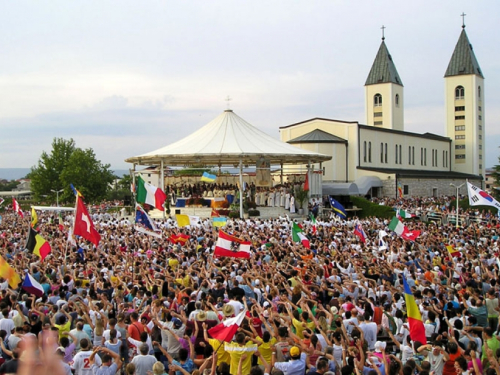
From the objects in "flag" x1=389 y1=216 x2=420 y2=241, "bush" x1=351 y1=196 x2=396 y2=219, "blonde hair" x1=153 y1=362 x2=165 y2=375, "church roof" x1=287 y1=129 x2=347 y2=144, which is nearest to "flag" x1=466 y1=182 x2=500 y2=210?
"flag" x1=389 y1=216 x2=420 y2=241

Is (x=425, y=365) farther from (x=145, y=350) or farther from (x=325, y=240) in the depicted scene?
(x=325, y=240)

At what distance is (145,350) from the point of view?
625 cm

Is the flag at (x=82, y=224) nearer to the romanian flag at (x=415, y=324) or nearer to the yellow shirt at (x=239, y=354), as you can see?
the yellow shirt at (x=239, y=354)

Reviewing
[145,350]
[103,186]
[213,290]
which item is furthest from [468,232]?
[103,186]

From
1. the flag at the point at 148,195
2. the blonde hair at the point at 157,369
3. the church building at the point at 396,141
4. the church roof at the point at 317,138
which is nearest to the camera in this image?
the blonde hair at the point at 157,369

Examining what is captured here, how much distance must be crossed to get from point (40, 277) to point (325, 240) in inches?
383

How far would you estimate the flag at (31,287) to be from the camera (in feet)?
29.2

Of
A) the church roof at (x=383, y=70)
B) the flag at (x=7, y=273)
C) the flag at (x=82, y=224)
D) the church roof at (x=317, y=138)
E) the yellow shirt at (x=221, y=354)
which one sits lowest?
the yellow shirt at (x=221, y=354)

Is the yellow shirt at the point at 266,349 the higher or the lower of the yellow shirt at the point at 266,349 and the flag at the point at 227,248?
the lower

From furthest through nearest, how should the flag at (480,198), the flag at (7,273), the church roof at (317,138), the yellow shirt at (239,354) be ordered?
the church roof at (317,138)
the flag at (480,198)
the flag at (7,273)
the yellow shirt at (239,354)

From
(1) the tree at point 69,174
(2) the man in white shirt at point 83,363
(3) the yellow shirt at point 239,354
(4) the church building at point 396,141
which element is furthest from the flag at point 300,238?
(1) the tree at point 69,174

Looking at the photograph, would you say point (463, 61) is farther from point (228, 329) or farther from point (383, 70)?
point (228, 329)

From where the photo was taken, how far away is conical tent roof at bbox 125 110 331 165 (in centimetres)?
3222

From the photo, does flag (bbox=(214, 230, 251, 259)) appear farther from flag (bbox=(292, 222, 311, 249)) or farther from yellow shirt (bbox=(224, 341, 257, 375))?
yellow shirt (bbox=(224, 341, 257, 375))
